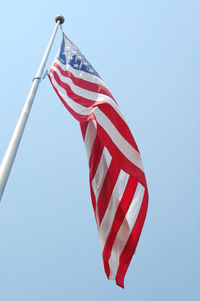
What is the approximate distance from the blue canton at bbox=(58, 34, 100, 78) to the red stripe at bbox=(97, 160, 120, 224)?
8.24 ft

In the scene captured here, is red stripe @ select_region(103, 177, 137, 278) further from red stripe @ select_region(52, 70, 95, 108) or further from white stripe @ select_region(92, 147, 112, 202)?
red stripe @ select_region(52, 70, 95, 108)

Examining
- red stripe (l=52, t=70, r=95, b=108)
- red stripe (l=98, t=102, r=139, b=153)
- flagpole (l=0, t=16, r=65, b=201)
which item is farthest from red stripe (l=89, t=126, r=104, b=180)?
flagpole (l=0, t=16, r=65, b=201)

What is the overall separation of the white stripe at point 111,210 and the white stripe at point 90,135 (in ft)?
2.80

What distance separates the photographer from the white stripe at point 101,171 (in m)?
7.40

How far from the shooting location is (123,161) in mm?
7309

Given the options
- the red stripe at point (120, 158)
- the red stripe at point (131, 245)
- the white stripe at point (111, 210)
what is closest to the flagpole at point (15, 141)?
the red stripe at point (120, 158)

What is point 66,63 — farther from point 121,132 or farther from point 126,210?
point 126,210

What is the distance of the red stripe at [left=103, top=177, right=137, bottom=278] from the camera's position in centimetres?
698

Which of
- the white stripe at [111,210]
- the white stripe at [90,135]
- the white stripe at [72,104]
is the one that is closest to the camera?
the white stripe at [111,210]

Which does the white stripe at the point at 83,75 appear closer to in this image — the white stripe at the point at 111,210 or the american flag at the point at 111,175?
the american flag at the point at 111,175

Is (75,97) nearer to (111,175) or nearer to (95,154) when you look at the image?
(95,154)

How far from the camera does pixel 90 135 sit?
7.74 m

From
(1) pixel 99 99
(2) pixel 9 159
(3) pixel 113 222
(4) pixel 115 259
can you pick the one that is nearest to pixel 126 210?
(3) pixel 113 222

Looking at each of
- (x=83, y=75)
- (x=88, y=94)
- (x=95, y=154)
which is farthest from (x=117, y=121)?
(x=83, y=75)
